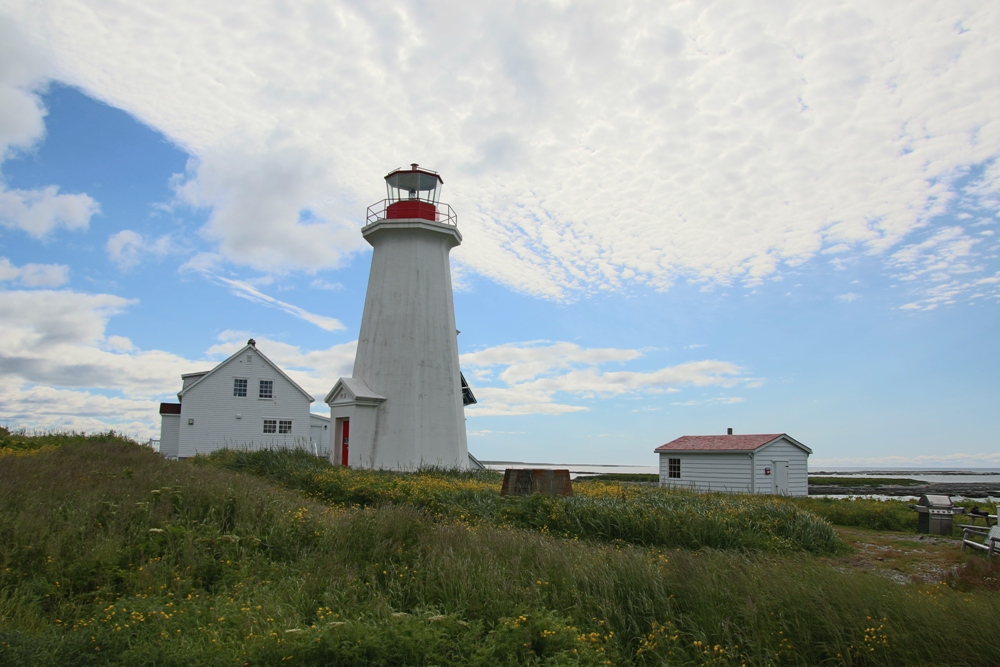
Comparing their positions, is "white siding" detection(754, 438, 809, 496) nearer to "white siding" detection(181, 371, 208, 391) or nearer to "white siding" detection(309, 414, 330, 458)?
"white siding" detection(309, 414, 330, 458)

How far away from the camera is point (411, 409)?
23.1 metres

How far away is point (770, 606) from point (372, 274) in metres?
20.7

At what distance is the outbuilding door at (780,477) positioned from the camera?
25312mm

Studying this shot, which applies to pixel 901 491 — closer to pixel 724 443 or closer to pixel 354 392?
pixel 724 443

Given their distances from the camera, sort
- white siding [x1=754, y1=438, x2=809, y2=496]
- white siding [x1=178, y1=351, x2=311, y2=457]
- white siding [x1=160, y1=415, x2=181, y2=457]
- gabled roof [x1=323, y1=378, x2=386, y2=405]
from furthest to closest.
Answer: white siding [x1=160, y1=415, x2=181, y2=457] → white siding [x1=178, y1=351, x2=311, y2=457] → white siding [x1=754, y1=438, x2=809, y2=496] → gabled roof [x1=323, y1=378, x2=386, y2=405]

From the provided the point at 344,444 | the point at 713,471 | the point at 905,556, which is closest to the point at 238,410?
the point at 344,444

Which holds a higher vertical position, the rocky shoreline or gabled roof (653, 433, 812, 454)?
gabled roof (653, 433, 812, 454)

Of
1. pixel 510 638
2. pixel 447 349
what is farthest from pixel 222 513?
pixel 447 349

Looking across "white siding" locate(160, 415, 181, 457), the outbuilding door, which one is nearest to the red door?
"white siding" locate(160, 415, 181, 457)

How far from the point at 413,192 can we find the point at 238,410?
15.1 meters

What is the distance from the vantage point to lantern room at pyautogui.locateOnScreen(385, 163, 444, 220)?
24.8 m

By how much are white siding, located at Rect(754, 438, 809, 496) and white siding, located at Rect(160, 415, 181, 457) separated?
26.8 m

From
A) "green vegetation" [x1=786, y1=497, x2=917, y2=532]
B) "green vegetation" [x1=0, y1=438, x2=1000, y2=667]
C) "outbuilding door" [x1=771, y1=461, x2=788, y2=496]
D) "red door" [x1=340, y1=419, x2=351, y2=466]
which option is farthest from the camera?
"outbuilding door" [x1=771, y1=461, x2=788, y2=496]

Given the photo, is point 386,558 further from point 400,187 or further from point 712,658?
point 400,187
